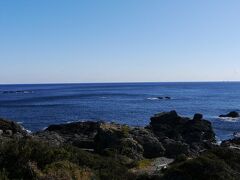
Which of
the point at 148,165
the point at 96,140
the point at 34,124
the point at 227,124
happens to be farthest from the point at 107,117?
the point at 148,165

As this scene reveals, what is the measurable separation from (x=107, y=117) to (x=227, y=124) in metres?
20.7

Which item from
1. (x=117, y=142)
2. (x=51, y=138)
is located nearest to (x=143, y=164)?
(x=117, y=142)

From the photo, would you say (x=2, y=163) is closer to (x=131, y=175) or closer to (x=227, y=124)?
(x=131, y=175)

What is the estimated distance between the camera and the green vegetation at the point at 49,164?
15470 mm

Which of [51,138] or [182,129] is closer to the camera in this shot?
[51,138]

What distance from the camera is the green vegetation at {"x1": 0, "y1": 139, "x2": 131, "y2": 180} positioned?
15470mm

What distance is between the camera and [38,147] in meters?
17.0

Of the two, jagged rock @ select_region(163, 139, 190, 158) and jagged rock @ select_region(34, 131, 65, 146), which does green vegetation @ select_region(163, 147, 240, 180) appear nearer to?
jagged rock @ select_region(34, 131, 65, 146)

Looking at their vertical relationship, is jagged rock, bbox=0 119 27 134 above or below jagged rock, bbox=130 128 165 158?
below

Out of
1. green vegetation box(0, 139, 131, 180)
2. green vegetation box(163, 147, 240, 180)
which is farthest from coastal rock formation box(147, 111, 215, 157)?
green vegetation box(0, 139, 131, 180)

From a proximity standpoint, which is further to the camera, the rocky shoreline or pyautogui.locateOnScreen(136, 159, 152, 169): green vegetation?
pyautogui.locateOnScreen(136, 159, 152, 169): green vegetation

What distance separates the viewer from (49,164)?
52.9ft

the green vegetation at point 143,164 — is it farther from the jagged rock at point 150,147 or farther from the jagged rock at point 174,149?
the jagged rock at point 174,149

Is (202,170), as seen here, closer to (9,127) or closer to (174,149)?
(174,149)
